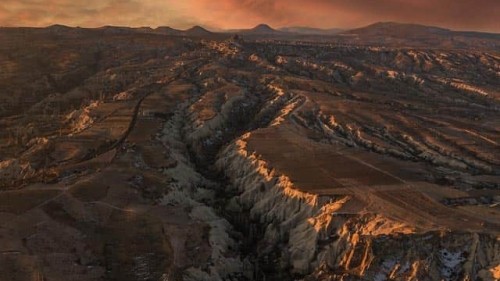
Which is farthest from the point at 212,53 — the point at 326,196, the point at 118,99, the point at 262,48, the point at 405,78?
the point at 326,196

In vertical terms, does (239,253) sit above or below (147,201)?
below

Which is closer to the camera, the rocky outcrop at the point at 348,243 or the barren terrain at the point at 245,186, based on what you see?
the rocky outcrop at the point at 348,243

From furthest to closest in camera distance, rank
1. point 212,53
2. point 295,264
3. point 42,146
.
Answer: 1. point 212,53
2. point 42,146
3. point 295,264

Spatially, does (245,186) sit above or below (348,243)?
below

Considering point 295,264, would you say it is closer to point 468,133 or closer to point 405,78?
point 468,133

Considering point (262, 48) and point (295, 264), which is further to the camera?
point (262, 48)

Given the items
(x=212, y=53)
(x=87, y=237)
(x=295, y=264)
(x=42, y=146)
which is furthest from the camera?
(x=212, y=53)

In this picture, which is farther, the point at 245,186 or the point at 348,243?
the point at 245,186

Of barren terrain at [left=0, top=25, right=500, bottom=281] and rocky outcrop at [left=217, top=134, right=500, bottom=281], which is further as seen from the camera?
barren terrain at [left=0, top=25, right=500, bottom=281]
